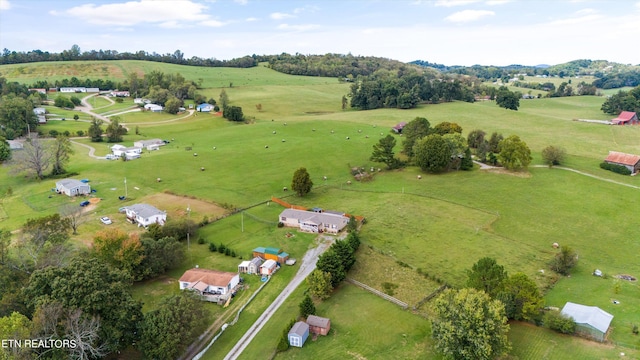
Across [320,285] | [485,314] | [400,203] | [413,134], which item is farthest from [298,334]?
[413,134]

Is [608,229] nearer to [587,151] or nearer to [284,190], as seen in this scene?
[587,151]

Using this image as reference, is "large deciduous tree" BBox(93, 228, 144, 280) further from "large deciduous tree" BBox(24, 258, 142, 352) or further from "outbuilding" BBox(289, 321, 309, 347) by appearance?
"outbuilding" BBox(289, 321, 309, 347)

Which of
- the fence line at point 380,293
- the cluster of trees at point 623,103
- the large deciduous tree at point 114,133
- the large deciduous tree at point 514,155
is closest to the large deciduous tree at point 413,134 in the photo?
the large deciduous tree at point 514,155

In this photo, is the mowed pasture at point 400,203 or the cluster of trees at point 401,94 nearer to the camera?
the mowed pasture at point 400,203

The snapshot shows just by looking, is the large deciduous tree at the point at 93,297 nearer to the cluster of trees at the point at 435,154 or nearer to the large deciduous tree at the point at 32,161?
the large deciduous tree at the point at 32,161

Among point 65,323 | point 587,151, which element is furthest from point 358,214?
point 587,151

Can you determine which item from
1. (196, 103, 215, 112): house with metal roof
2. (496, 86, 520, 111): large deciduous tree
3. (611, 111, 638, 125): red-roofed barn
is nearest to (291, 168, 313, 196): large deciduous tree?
(196, 103, 215, 112): house with metal roof
